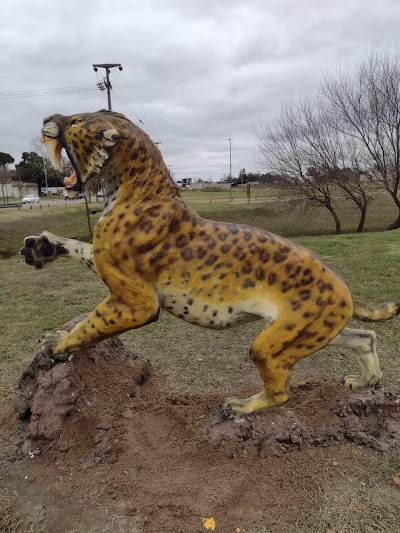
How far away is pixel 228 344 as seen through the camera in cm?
511

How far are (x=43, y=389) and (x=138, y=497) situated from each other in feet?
3.12

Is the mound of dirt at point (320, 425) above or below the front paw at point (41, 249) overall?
below

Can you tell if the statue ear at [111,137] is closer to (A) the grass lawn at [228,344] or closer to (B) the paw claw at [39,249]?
(B) the paw claw at [39,249]

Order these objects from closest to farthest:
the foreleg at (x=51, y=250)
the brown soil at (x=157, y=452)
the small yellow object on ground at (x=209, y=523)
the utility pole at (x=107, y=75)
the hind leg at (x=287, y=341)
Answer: the small yellow object on ground at (x=209, y=523), the brown soil at (x=157, y=452), the hind leg at (x=287, y=341), the foreleg at (x=51, y=250), the utility pole at (x=107, y=75)

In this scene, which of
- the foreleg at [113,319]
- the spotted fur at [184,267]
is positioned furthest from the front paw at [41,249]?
the foreleg at [113,319]

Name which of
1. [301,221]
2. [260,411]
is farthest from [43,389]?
[301,221]

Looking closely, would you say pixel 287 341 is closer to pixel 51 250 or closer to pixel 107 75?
pixel 51 250

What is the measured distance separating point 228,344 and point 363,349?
7.64 feet

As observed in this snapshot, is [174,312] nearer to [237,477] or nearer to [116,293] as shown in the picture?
[116,293]

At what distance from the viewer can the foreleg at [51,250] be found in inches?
110

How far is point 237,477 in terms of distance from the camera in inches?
104

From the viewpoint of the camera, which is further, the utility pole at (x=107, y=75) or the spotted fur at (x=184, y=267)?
the utility pole at (x=107, y=75)

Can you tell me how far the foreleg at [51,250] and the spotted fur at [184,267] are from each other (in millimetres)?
168

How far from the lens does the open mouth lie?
8.25ft
